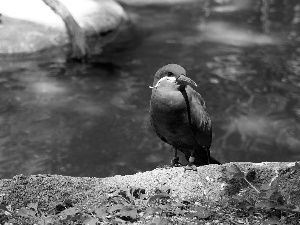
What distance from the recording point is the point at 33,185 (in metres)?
3.72

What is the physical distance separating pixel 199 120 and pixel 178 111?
0.25m

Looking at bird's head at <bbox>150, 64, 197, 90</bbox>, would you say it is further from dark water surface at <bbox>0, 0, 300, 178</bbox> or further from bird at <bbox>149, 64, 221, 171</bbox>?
dark water surface at <bbox>0, 0, 300, 178</bbox>

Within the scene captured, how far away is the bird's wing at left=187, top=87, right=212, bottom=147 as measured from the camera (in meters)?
4.12

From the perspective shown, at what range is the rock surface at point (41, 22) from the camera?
28.1 ft

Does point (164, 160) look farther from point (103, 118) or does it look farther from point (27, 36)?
point (27, 36)

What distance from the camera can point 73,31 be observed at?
815cm

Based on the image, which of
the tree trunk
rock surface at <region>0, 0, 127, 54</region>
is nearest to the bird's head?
the tree trunk

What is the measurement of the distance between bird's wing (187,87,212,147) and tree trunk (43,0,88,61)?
13.8 feet

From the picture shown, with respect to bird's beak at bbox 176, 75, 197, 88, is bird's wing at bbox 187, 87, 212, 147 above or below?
below

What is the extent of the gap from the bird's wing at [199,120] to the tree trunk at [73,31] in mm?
4221

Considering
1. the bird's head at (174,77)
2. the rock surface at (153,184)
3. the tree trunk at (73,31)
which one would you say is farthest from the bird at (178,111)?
the tree trunk at (73,31)

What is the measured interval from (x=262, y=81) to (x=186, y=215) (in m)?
5.17

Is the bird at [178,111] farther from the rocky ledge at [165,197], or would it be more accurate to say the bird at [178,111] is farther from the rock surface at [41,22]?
the rock surface at [41,22]

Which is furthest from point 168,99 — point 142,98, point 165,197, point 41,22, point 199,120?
point 41,22
